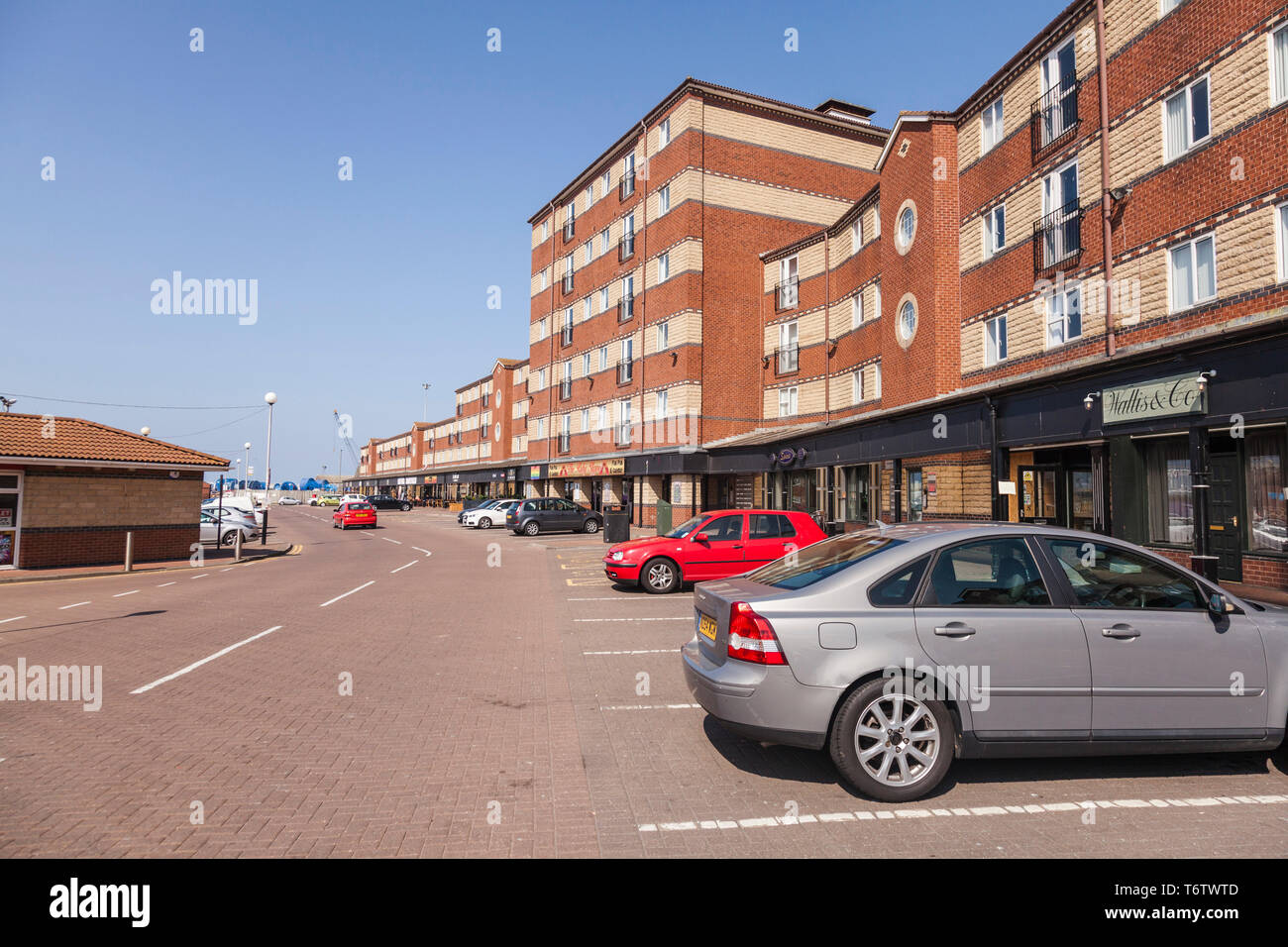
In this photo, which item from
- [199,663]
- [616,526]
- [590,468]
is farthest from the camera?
[590,468]

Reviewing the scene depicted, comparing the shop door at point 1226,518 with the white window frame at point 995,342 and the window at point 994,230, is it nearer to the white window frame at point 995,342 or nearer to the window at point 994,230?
the white window frame at point 995,342

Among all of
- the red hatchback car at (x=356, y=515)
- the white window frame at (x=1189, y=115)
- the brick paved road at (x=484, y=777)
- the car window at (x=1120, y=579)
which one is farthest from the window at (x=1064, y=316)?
the red hatchback car at (x=356, y=515)

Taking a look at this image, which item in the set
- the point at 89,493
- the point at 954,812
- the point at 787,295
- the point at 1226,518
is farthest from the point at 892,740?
the point at 787,295

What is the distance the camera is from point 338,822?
3.93 m

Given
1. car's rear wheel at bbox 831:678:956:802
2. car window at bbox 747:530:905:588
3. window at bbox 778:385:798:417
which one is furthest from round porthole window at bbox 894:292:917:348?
car's rear wheel at bbox 831:678:956:802

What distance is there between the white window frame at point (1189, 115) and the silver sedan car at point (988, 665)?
1315cm

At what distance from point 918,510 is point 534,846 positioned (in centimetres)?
1861

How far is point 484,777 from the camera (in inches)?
183

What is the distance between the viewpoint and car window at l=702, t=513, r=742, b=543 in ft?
45.2

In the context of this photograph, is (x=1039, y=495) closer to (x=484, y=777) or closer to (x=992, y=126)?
(x=992, y=126)

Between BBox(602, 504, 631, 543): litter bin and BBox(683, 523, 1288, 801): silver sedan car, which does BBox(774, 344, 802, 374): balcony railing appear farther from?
BBox(683, 523, 1288, 801): silver sedan car

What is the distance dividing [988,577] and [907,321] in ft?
65.2
